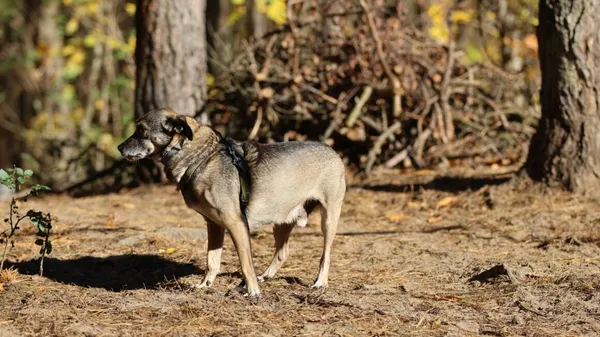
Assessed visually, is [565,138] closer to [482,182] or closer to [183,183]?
[482,182]

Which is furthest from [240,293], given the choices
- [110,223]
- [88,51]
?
[88,51]

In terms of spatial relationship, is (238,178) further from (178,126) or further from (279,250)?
(279,250)

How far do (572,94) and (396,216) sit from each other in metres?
2.36

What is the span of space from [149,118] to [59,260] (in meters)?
1.99

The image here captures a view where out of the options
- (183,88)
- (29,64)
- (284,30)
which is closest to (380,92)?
(284,30)

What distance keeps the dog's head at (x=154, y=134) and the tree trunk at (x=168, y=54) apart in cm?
504

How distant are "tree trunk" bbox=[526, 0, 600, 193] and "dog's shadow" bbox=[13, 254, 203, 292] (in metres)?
4.40

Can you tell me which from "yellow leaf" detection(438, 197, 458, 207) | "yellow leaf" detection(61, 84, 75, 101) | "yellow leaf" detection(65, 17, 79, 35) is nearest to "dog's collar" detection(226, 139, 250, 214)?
"yellow leaf" detection(438, 197, 458, 207)

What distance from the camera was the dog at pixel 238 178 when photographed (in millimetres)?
6055

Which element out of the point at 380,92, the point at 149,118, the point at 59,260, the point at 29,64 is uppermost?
the point at 149,118

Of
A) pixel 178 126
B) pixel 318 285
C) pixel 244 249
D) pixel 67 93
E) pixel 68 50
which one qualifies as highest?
pixel 178 126

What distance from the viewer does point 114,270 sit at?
7211mm

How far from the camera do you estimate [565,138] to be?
358 inches

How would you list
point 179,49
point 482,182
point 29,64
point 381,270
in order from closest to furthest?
1. point 381,270
2. point 482,182
3. point 179,49
4. point 29,64
